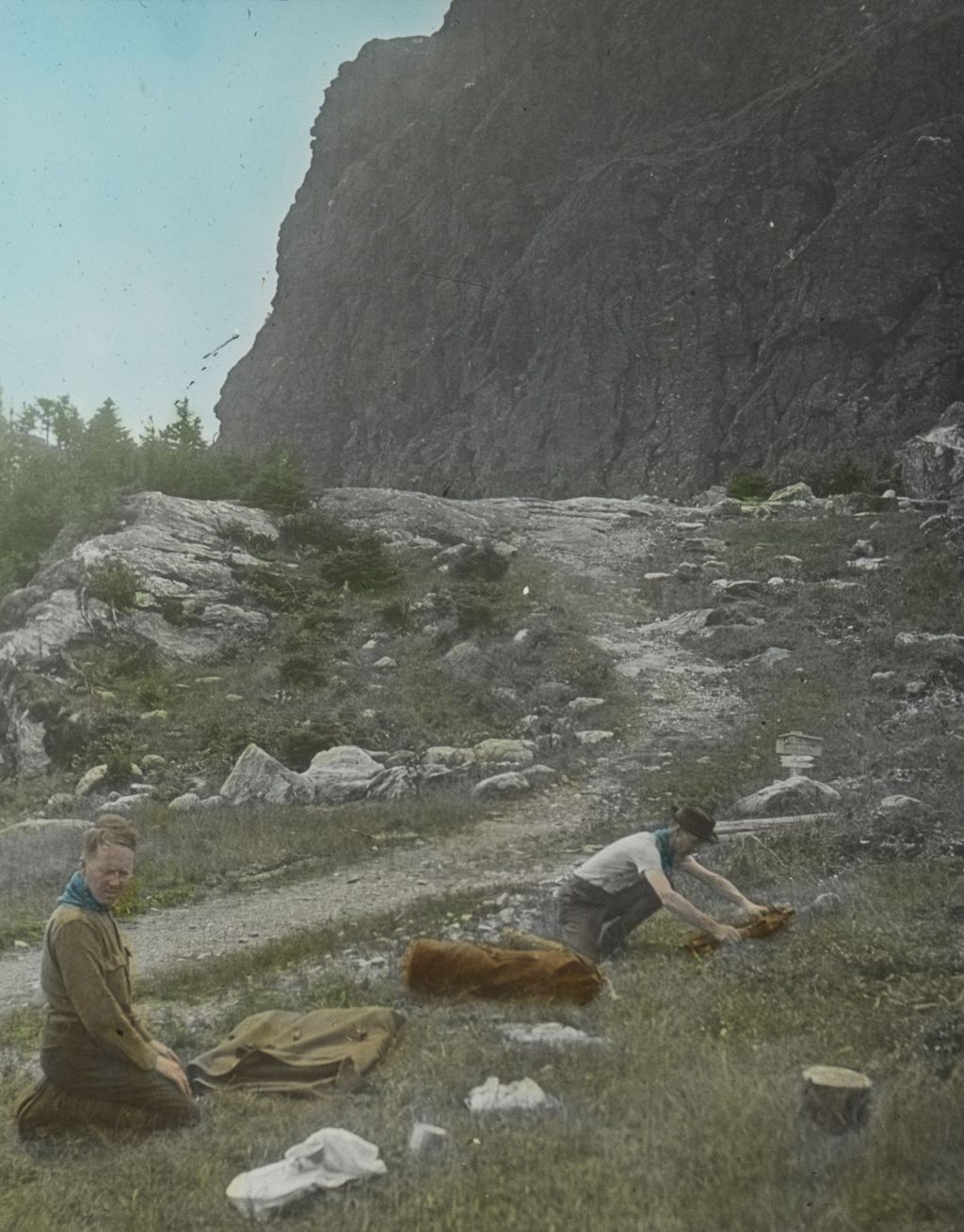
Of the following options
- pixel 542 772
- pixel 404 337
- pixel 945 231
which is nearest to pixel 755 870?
pixel 542 772

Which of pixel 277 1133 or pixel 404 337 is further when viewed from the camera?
pixel 404 337

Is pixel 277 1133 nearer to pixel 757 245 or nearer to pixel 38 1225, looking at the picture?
pixel 38 1225

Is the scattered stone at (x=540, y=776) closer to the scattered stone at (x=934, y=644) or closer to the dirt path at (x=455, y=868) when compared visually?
the dirt path at (x=455, y=868)

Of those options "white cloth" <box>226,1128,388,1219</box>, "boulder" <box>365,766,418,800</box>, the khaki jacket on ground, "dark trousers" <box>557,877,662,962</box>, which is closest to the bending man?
the khaki jacket on ground

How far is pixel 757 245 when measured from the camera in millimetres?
44906

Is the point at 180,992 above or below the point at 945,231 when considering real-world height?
below

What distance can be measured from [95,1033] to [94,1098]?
0.40 meters

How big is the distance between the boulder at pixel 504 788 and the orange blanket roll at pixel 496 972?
3.74 meters

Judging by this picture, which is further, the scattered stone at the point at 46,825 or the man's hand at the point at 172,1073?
the scattered stone at the point at 46,825

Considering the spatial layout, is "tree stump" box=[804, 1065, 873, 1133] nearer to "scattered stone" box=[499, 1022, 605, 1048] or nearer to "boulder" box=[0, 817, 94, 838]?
"scattered stone" box=[499, 1022, 605, 1048]

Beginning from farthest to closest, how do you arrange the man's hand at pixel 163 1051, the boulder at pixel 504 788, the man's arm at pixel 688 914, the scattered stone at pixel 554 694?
the scattered stone at pixel 554 694, the boulder at pixel 504 788, the man's arm at pixel 688 914, the man's hand at pixel 163 1051

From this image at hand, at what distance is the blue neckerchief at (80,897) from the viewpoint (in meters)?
4.82

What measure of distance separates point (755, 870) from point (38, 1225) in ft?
16.6

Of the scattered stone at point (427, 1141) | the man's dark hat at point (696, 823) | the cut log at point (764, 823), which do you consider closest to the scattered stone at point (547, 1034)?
the scattered stone at point (427, 1141)
